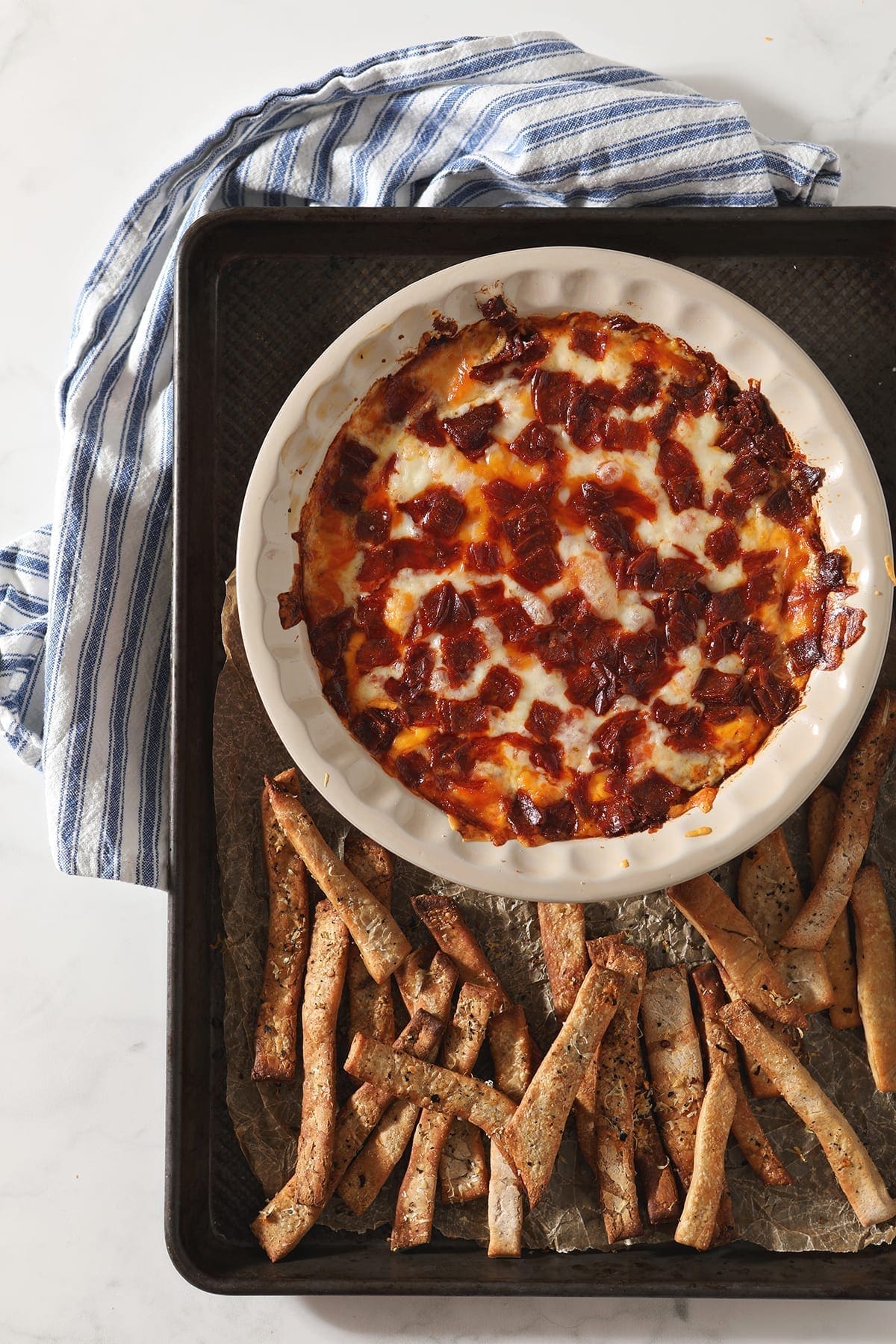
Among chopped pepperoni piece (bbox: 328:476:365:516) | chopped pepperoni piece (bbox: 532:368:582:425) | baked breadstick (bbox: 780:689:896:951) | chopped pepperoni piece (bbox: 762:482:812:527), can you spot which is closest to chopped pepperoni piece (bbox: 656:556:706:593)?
chopped pepperoni piece (bbox: 762:482:812:527)

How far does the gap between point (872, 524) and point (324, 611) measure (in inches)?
55.0

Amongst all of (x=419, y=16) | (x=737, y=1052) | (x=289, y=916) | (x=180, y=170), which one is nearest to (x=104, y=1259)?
(x=289, y=916)

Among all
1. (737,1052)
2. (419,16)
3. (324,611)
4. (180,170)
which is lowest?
(737,1052)

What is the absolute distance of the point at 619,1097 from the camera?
3135 millimetres

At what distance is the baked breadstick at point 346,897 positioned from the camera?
314cm

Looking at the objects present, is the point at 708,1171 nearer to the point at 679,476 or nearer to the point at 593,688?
the point at 593,688

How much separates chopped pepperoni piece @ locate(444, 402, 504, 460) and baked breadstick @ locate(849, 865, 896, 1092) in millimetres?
1554

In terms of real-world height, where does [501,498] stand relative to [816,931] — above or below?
above

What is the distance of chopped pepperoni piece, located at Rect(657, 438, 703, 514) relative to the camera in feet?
9.91

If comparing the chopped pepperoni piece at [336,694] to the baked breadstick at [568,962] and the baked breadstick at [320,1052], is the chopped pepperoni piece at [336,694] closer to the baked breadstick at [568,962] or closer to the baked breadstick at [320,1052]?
the baked breadstick at [320,1052]

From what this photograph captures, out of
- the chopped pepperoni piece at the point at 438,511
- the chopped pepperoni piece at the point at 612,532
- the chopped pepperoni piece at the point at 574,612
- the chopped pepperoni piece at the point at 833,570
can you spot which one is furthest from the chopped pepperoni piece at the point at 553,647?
the chopped pepperoni piece at the point at 833,570

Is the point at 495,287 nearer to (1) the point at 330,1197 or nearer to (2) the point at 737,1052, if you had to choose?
(2) the point at 737,1052

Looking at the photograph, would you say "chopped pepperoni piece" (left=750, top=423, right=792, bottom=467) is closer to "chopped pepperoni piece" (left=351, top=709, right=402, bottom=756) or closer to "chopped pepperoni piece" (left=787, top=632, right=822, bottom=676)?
"chopped pepperoni piece" (left=787, top=632, right=822, bottom=676)

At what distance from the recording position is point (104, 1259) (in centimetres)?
362
